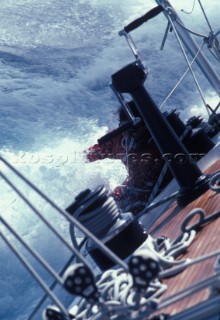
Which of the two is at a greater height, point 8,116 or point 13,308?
point 8,116

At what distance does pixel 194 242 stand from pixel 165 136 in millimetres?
765

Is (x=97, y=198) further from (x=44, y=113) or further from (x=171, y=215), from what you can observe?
(x=44, y=113)

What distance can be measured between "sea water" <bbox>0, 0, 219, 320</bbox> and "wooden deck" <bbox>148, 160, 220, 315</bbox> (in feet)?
5.73

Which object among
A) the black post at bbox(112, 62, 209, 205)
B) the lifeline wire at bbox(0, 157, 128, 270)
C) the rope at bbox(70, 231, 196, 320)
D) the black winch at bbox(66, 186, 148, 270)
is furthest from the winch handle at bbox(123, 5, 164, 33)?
the lifeline wire at bbox(0, 157, 128, 270)

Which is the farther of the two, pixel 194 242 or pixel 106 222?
pixel 194 242

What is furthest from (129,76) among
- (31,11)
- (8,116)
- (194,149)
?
(31,11)

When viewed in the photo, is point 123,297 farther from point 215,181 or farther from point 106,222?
point 215,181

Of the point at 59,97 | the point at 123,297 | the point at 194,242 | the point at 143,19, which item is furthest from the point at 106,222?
the point at 59,97

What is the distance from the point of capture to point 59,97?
12438mm

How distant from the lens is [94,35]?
1566 cm

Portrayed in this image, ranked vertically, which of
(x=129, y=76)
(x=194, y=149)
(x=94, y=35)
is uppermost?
(x=94, y=35)

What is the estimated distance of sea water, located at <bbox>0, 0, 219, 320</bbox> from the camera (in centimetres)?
650

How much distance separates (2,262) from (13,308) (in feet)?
3.58

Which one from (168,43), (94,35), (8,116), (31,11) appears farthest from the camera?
(31,11)
